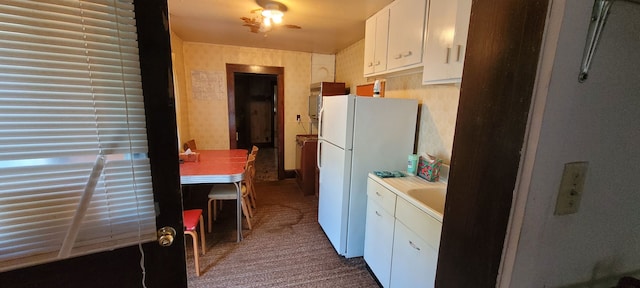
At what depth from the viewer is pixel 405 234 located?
1.59 metres

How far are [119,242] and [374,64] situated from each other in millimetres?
2264

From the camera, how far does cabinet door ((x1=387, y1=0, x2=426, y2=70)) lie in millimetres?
1745

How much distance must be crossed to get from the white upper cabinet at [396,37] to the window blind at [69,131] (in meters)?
1.68

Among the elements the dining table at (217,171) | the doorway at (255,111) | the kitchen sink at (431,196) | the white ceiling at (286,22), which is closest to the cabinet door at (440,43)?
the white ceiling at (286,22)

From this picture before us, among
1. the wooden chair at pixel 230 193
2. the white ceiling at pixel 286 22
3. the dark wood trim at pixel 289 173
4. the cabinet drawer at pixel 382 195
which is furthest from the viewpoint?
the dark wood trim at pixel 289 173

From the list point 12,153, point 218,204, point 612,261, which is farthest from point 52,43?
point 218,204

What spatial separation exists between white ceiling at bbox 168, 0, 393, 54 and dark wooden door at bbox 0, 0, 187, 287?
1.66 meters

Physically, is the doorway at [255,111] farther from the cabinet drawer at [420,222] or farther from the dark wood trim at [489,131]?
the dark wood trim at [489,131]

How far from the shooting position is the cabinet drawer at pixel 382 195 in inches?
67.8

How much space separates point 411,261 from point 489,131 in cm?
118

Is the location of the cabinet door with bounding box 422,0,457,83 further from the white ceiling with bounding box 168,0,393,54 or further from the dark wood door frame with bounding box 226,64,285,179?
the dark wood door frame with bounding box 226,64,285,179

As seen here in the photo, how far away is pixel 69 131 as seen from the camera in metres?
0.69

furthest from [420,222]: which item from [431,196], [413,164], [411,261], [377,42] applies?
[377,42]

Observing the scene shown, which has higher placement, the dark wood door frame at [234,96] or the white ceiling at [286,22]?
the white ceiling at [286,22]
